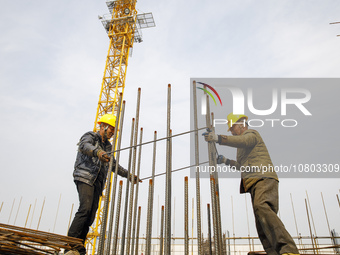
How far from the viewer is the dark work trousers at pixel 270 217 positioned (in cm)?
253

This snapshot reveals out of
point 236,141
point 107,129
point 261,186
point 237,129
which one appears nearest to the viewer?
point 261,186

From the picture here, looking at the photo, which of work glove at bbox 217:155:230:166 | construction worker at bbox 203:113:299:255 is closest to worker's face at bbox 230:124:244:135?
construction worker at bbox 203:113:299:255

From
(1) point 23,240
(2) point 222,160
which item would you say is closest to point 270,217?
(2) point 222,160

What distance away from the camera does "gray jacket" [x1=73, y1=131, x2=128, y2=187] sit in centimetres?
355

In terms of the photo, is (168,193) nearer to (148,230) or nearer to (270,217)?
(148,230)

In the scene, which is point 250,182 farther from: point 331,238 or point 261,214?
point 331,238

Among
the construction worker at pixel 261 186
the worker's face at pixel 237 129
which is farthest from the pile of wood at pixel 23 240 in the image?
the worker's face at pixel 237 129

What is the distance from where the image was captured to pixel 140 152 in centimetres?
474

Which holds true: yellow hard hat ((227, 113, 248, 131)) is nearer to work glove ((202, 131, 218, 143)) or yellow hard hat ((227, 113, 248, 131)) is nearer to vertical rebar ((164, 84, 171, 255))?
work glove ((202, 131, 218, 143))

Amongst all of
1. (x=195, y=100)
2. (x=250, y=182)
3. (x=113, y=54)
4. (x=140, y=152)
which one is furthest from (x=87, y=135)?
(x=113, y=54)

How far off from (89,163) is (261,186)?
2.13 meters

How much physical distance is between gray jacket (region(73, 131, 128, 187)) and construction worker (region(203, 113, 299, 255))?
1.46m

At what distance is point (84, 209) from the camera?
3332mm

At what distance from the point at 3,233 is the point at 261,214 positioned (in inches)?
88.2
